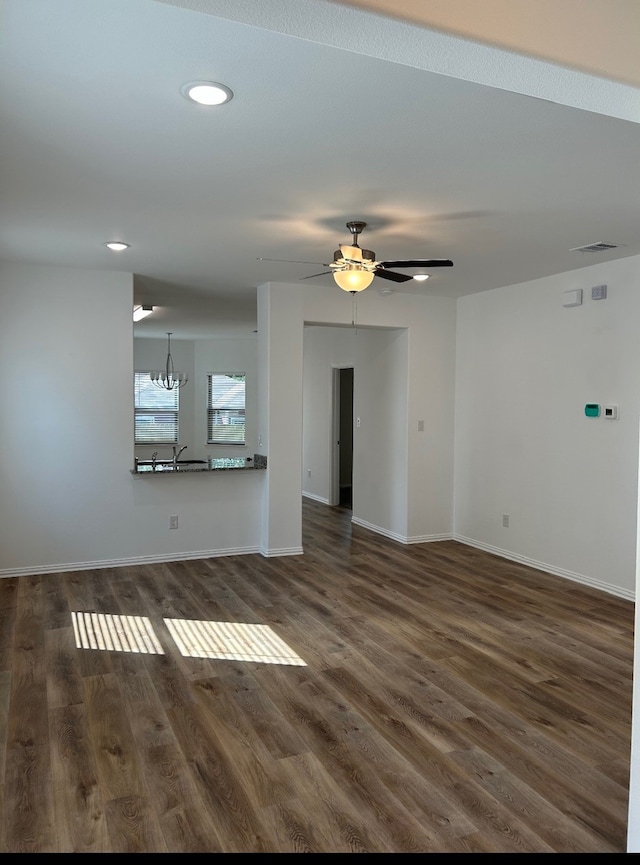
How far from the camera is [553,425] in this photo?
5543 mm

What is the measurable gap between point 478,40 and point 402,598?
4.13 m

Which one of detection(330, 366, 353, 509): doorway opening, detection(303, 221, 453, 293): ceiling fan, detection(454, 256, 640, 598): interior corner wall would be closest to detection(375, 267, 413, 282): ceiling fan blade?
detection(303, 221, 453, 293): ceiling fan

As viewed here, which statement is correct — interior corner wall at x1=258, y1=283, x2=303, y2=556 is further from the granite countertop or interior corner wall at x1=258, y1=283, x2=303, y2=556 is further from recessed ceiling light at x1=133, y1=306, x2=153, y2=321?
recessed ceiling light at x1=133, y1=306, x2=153, y2=321

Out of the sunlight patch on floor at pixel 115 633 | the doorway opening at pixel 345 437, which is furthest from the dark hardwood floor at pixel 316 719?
the doorway opening at pixel 345 437

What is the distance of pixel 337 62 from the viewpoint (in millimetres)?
2049

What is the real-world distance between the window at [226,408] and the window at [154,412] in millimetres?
621

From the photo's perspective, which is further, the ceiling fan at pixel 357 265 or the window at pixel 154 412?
the window at pixel 154 412

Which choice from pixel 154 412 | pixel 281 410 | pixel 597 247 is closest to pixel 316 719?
pixel 281 410

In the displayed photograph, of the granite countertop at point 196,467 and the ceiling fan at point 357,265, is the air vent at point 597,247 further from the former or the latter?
the granite countertop at point 196,467

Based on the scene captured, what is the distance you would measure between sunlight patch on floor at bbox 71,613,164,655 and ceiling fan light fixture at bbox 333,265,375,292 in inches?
98.7

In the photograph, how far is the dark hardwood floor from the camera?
2.24 m

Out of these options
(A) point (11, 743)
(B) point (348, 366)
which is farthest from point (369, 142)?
(B) point (348, 366)

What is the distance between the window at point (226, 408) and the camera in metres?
11.2

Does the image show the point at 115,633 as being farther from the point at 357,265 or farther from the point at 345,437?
the point at 345,437
